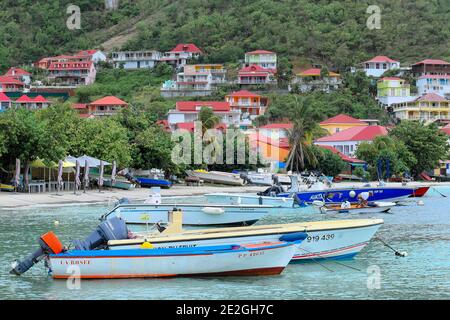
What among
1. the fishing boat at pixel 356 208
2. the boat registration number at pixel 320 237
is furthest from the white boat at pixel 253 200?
the boat registration number at pixel 320 237

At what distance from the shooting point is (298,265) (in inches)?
1120

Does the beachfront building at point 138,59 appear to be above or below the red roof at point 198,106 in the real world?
above

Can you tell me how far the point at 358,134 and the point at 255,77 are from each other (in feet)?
129

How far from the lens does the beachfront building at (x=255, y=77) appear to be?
5625 inches

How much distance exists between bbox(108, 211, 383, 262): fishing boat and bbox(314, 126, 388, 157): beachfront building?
2937 inches

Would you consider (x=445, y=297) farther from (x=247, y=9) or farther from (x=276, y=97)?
(x=247, y=9)

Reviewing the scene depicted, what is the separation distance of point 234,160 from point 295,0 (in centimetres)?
10819

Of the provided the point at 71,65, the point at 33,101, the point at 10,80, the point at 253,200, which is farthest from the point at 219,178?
the point at 71,65

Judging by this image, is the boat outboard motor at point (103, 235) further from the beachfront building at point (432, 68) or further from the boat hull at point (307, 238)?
the beachfront building at point (432, 68)

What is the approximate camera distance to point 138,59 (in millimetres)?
165000

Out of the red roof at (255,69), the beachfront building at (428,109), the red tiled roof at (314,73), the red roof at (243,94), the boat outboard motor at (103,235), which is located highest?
the red roof at (255,69)

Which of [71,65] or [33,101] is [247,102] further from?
[71,65]

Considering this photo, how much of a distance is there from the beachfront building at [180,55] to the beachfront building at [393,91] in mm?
37449

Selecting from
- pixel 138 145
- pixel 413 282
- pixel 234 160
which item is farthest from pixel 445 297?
pixel 234 160
